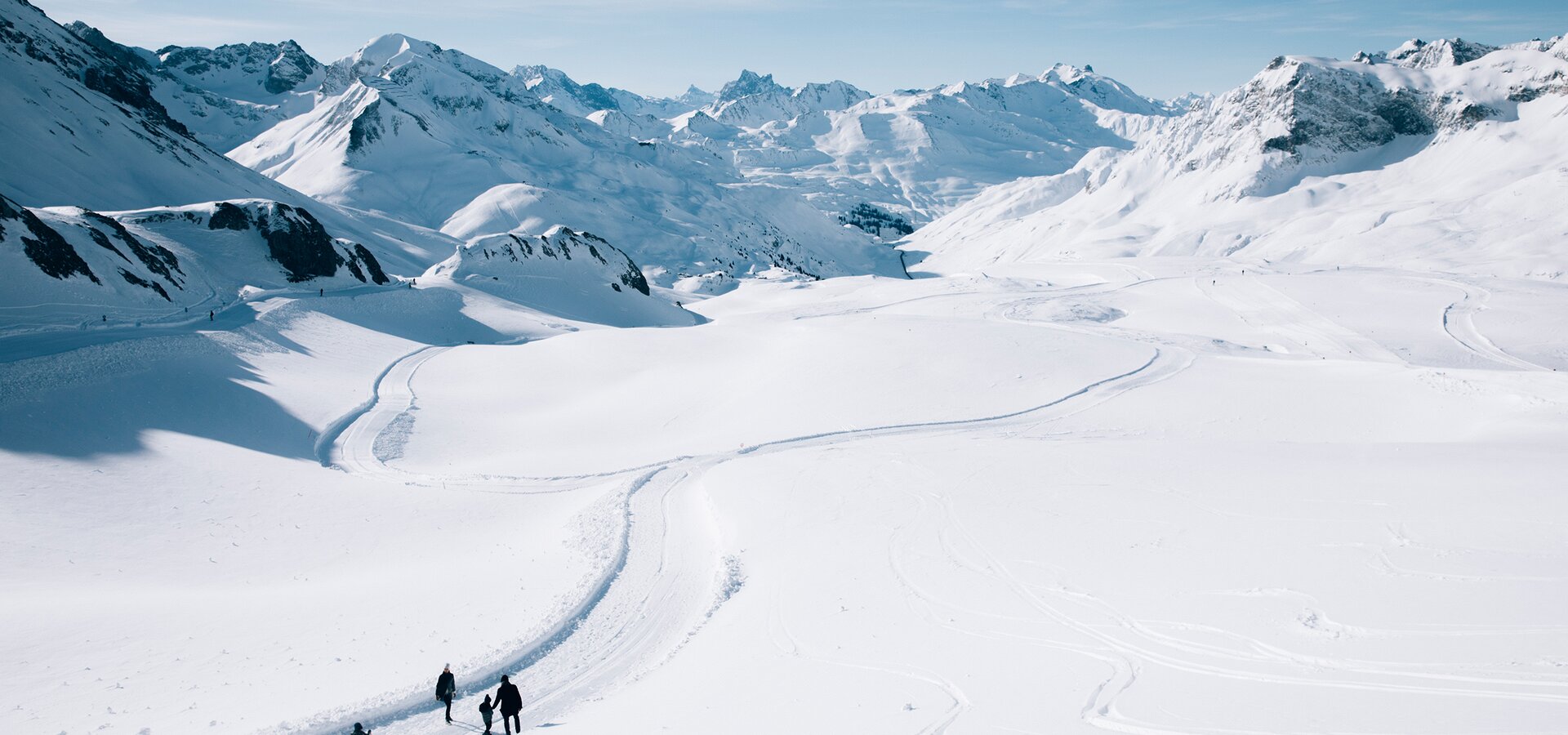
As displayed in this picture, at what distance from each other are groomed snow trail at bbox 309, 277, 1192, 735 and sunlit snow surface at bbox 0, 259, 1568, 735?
4.7 inches

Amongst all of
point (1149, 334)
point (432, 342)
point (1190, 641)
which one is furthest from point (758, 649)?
point (432, 342)

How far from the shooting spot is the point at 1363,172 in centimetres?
16450

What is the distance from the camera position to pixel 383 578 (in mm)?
21484

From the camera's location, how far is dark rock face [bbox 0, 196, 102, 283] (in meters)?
43.5

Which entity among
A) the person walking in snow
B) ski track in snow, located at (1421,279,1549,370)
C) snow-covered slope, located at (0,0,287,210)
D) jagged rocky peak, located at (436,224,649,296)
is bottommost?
ski track in snow, located at (1421,279,1549,370)

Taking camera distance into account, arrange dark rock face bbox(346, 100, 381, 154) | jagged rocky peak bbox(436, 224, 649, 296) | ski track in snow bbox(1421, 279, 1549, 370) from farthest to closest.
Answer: dark rock face bbox(346, 100, 381, 154) < jagged rocky peak bbox(436, 224, 649, 296) < ski track in snow bbox(1421, 279, 1549, 370)

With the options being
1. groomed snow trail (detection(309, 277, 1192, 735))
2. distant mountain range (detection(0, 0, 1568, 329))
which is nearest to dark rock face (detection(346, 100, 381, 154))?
distant mountain range (detection(0, 0, 1568, 329))

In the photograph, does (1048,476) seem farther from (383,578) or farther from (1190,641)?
(383,578)

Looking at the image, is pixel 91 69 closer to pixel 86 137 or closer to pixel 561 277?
pixel 86 137

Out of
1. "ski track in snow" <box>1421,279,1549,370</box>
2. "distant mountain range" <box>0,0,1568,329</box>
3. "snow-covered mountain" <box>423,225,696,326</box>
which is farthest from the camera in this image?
"snow-covered mountain" <box>423,225,696,326</box>

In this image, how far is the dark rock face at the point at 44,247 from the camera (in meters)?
43.5

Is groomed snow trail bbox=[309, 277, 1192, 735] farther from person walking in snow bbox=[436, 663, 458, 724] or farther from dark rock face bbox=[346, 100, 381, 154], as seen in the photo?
dark rock face bbox=[346, 100, 381, 154]

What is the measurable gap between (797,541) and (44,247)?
4820 cm

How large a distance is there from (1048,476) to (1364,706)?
1506cm
